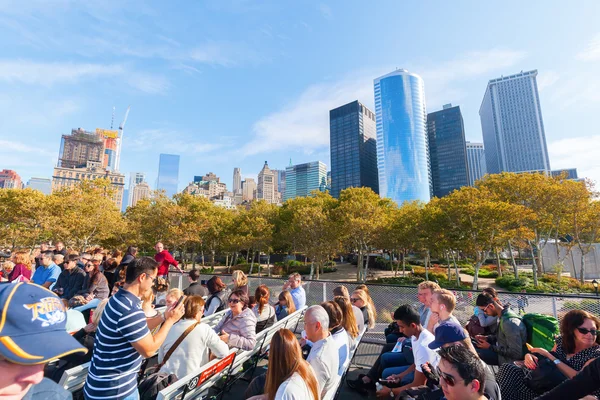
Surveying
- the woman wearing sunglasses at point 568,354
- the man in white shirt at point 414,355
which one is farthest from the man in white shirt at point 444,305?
the woman wearing sunglasses at point 568,354

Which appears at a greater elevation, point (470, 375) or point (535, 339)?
point (470, 375)

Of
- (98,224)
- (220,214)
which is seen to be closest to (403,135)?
(220,214)

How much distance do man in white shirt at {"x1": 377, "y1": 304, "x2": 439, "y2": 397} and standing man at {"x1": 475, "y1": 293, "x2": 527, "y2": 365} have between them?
125 centimetres

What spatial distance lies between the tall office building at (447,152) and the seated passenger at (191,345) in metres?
140

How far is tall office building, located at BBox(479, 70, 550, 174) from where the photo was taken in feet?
466

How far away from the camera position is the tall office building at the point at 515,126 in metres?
142

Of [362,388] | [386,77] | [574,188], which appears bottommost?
[362,388]

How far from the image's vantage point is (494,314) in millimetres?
4461

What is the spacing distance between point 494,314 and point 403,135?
400 feet

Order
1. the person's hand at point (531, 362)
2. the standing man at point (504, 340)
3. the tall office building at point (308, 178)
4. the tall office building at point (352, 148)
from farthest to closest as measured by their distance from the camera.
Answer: the tall office building at point (308, 178) < the tall office building at point (352, 148) < the standing man at point (504, 340) < the person's hand at point (531, 362)

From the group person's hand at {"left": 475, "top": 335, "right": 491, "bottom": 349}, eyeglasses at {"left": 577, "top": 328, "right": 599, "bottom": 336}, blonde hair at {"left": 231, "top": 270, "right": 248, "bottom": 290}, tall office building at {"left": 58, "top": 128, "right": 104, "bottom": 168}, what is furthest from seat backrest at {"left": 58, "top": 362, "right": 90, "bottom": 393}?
tall office building at {"left": 58, "top": 128, "right": 104, "bottom": 168}

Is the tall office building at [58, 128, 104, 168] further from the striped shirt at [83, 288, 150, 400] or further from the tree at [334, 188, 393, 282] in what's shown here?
the striped shirt at [83, 288, 150, 400]

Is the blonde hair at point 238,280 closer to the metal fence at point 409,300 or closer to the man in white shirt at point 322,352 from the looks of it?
the metal fence at point 409,300

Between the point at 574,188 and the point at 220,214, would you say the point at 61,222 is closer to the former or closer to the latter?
the point at 220,214
